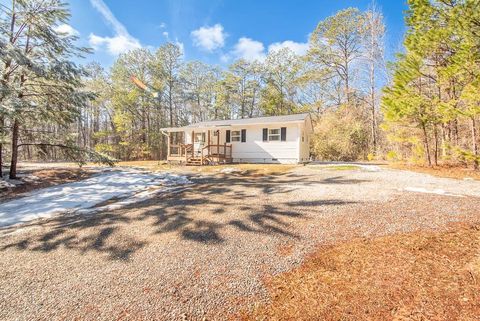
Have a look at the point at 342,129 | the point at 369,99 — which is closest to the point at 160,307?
the point at 342,129

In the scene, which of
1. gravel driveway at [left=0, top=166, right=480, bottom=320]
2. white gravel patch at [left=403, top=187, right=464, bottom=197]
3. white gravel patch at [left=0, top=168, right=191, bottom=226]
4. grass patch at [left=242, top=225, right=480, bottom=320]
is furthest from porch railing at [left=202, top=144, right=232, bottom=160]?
grass patch at [left=242, top=225, right=480, bottom=320]

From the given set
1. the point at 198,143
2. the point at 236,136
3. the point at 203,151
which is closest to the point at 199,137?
the point at 198,143

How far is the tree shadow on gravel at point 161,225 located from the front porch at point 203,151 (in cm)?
953

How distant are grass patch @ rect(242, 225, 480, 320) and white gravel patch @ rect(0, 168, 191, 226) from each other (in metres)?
5.43

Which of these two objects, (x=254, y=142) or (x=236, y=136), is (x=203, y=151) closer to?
(x=236, y=136)

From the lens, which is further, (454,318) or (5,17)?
(5,17)

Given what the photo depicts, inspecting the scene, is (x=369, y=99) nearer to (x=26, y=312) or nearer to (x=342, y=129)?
(x=342, y=129)

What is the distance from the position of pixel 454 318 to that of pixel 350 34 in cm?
2343

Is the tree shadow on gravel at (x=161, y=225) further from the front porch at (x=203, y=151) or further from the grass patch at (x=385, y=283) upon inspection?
the front porch at (x=203, y=151)

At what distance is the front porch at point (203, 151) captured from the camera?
15.4 m

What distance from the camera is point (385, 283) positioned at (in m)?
2.29

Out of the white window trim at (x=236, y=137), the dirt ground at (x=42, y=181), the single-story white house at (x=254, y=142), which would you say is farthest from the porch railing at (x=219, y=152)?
the dirt ground at (x=42, y=181)

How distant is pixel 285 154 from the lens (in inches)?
573

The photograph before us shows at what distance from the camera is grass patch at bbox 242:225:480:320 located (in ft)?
6.37
